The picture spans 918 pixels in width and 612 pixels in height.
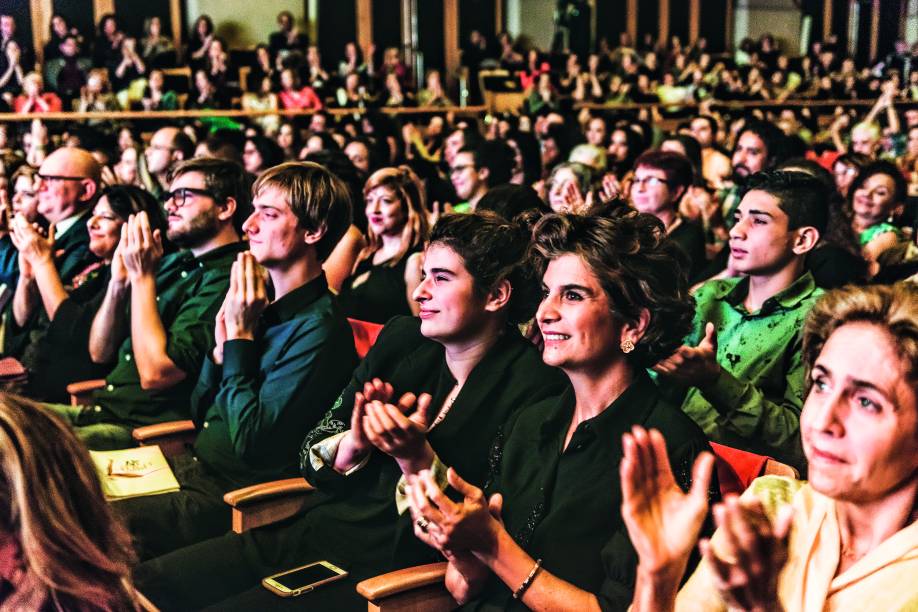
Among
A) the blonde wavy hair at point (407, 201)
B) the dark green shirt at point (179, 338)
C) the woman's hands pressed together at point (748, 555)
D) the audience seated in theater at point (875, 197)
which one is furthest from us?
the audience seated in theater at point (875, 197)

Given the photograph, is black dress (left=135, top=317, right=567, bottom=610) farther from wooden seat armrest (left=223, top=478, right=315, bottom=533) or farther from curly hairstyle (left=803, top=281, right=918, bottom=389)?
curly hairstyle (left=803, top=281, right=918, bottom=389)

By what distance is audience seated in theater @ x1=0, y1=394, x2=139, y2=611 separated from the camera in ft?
4.05

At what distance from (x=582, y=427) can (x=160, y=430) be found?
151 cm

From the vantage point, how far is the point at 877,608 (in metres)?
1.22

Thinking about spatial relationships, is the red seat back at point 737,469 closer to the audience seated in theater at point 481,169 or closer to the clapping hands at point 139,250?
the clapping hands at point 139,250

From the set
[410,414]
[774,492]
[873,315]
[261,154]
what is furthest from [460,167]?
[873,315]

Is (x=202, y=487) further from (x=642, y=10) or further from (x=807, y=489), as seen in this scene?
(x=642, y=10)

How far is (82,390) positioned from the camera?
332 cm

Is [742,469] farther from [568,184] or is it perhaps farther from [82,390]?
[568,184]

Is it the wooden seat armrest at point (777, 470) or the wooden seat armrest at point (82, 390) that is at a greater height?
the wooden seat armrest at point (777, 470)

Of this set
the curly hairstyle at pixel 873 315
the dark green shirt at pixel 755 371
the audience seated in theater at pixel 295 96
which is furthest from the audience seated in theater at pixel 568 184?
the audience seated in theater at pixel 295 96

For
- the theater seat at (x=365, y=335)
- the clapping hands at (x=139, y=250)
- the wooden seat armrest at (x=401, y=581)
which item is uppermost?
the clapping hands at (x=139, y=250)

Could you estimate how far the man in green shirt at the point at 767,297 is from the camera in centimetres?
256

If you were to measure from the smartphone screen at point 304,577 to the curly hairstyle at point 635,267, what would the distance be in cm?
81
